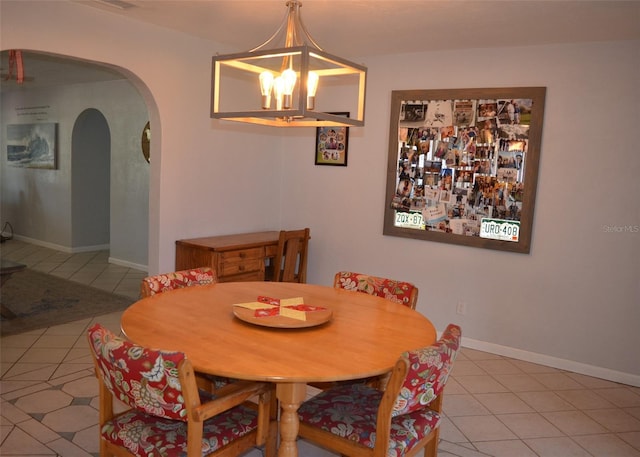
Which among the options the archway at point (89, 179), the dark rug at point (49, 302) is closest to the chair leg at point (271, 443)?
the dark rug at point (49, 302)

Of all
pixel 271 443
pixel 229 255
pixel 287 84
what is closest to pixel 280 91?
pixel 287 84

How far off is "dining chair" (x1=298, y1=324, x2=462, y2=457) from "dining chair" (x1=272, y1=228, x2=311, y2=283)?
2.09 metres

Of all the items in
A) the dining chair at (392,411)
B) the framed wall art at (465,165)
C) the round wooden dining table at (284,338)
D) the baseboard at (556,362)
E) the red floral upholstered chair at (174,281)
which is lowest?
the baseboard at (556,362)

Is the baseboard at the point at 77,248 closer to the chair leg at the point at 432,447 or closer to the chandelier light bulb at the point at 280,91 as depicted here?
the chandelier light bulb at the point at 280,91

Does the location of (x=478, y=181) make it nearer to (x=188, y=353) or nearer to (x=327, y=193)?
(x=327, y=193)

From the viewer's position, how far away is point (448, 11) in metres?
3.25

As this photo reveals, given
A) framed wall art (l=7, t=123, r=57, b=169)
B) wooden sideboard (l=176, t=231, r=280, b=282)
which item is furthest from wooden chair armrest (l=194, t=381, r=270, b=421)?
framed wall art (l=7, t=123, r=57, b=169)

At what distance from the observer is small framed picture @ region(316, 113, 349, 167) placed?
484cm

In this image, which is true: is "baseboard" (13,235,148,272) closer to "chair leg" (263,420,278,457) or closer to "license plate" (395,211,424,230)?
"license plate" (395,211,424,230)

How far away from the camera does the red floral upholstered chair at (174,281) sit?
110 inches

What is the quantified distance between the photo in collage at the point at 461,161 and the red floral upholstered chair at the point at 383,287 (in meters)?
1.42

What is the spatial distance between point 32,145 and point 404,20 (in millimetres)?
6613

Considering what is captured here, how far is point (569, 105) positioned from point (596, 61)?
1.08 feet

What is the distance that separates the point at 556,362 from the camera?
4.06m
